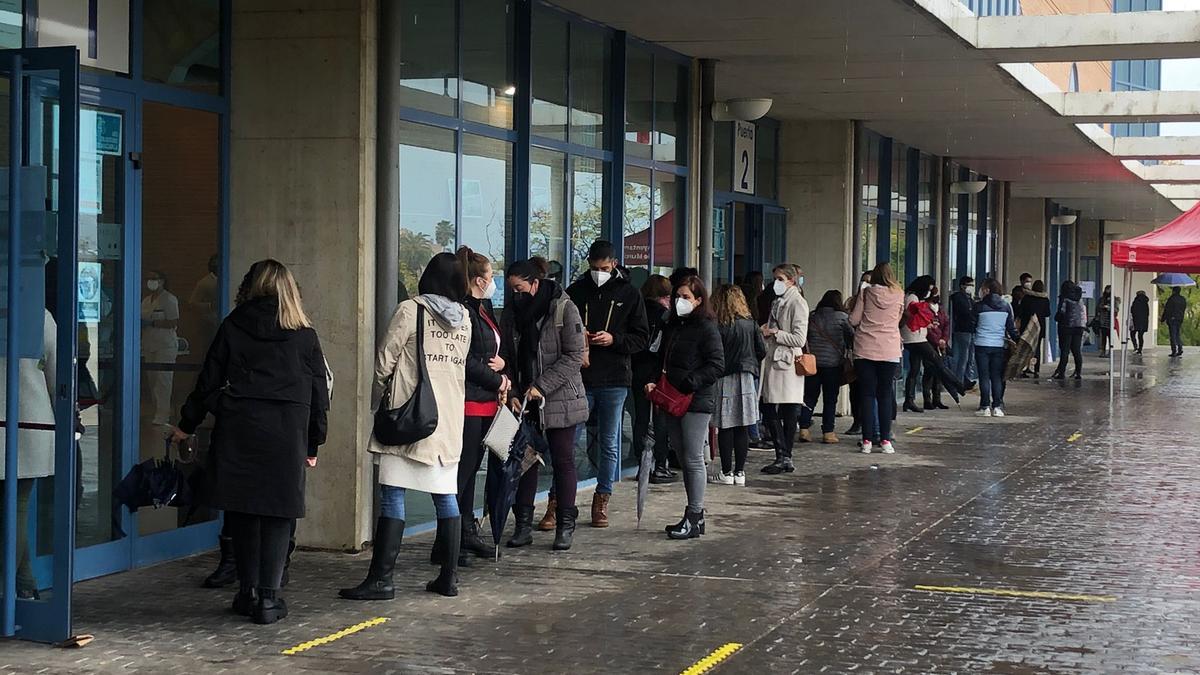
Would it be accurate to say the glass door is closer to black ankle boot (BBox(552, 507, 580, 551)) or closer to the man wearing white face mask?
the man wearing white face mask

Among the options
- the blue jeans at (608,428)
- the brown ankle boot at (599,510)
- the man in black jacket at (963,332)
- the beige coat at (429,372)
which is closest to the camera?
the beige coat at (429,372)

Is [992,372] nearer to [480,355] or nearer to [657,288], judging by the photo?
[657,288]

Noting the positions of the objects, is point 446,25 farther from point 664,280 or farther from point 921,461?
point 921,461

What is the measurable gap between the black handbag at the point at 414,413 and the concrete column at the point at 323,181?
1.63 m

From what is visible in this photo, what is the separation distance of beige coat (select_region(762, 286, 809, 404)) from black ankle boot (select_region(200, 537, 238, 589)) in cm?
669

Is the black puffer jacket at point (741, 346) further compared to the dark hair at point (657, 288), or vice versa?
the dark hair at point (657, 288)

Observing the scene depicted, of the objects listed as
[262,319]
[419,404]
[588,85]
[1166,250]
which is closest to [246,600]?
[419,404]

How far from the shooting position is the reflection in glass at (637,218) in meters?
13.9

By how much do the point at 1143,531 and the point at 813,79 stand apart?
23.5ft

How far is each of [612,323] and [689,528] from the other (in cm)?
141

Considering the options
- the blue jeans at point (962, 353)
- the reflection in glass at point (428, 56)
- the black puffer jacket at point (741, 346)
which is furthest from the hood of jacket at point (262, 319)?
the blue jeans at point (962, 353)

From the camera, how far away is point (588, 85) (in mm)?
12969

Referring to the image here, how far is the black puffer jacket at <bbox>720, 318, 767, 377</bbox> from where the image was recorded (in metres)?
11.9

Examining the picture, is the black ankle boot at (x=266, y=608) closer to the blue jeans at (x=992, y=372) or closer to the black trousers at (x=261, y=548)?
the black trousers at (x=261, y=548)
